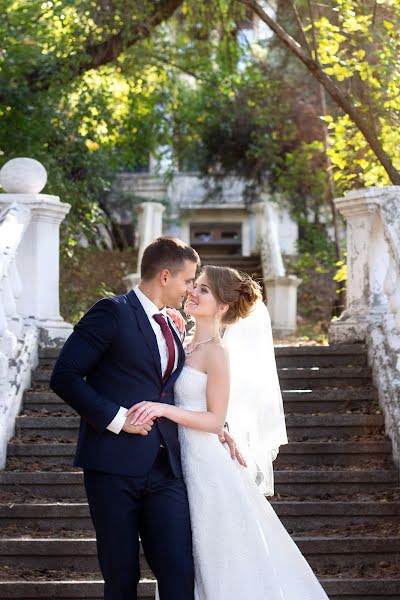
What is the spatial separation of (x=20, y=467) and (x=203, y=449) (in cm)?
289

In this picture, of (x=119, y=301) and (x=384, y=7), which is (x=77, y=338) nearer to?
(x=119, y=301)

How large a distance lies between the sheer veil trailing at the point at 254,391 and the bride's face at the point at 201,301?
0.31m

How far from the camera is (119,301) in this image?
4.00 m

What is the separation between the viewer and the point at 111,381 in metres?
3.96

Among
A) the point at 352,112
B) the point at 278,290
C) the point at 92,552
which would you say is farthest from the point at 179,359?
the point at 278,290

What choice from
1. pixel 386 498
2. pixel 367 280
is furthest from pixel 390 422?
pixel 367 280

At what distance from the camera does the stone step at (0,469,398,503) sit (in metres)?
6.51

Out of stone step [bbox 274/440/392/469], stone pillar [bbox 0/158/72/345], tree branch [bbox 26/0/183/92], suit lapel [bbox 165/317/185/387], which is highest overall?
tree branch [bbox 26/0/183/92]

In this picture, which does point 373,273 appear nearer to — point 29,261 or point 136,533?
point 29,261

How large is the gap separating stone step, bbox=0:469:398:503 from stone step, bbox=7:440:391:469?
0.90 ft

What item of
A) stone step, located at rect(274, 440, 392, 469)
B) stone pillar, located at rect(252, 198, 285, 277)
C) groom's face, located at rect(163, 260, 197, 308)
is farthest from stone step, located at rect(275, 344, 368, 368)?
stone pillar, located at rect(252, 198, 285, 277)

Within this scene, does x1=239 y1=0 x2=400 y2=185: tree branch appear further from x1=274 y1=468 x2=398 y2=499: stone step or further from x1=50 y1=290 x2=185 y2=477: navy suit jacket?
x1=50 y1=290 x2=185 y2=477: navy suit jacket

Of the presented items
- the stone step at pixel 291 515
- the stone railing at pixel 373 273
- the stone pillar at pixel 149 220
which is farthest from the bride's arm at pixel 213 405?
the stone pillar at pixel 149 220

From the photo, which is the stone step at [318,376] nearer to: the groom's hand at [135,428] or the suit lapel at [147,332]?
the suit lapel at [147,332]
